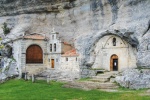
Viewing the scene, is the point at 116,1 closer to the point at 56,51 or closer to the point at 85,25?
the point at 85,25

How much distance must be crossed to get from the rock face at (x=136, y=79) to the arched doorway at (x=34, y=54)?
18255mm

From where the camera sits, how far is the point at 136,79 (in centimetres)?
3066

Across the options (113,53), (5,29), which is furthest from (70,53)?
(5,29)

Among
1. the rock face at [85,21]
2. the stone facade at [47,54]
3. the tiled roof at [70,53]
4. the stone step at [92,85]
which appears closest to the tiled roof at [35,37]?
the stone facade at [47,54]

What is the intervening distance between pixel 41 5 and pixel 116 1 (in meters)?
14.8

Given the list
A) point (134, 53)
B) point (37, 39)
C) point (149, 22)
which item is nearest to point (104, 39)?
point (134, 53)

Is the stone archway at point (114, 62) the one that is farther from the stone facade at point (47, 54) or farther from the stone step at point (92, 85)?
the stone step at point (92, 85)

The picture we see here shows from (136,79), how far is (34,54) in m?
20.6

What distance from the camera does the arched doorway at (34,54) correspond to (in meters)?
45.8

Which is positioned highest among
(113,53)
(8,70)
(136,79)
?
(113,53)

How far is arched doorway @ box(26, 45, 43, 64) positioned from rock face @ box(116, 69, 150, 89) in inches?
719

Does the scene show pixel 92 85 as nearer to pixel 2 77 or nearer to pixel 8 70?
pixel 2 77

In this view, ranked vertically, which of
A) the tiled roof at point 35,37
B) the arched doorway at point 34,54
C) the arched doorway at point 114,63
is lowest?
the arched doorway at point 114,63

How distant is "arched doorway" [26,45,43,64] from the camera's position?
4581 centimetres
